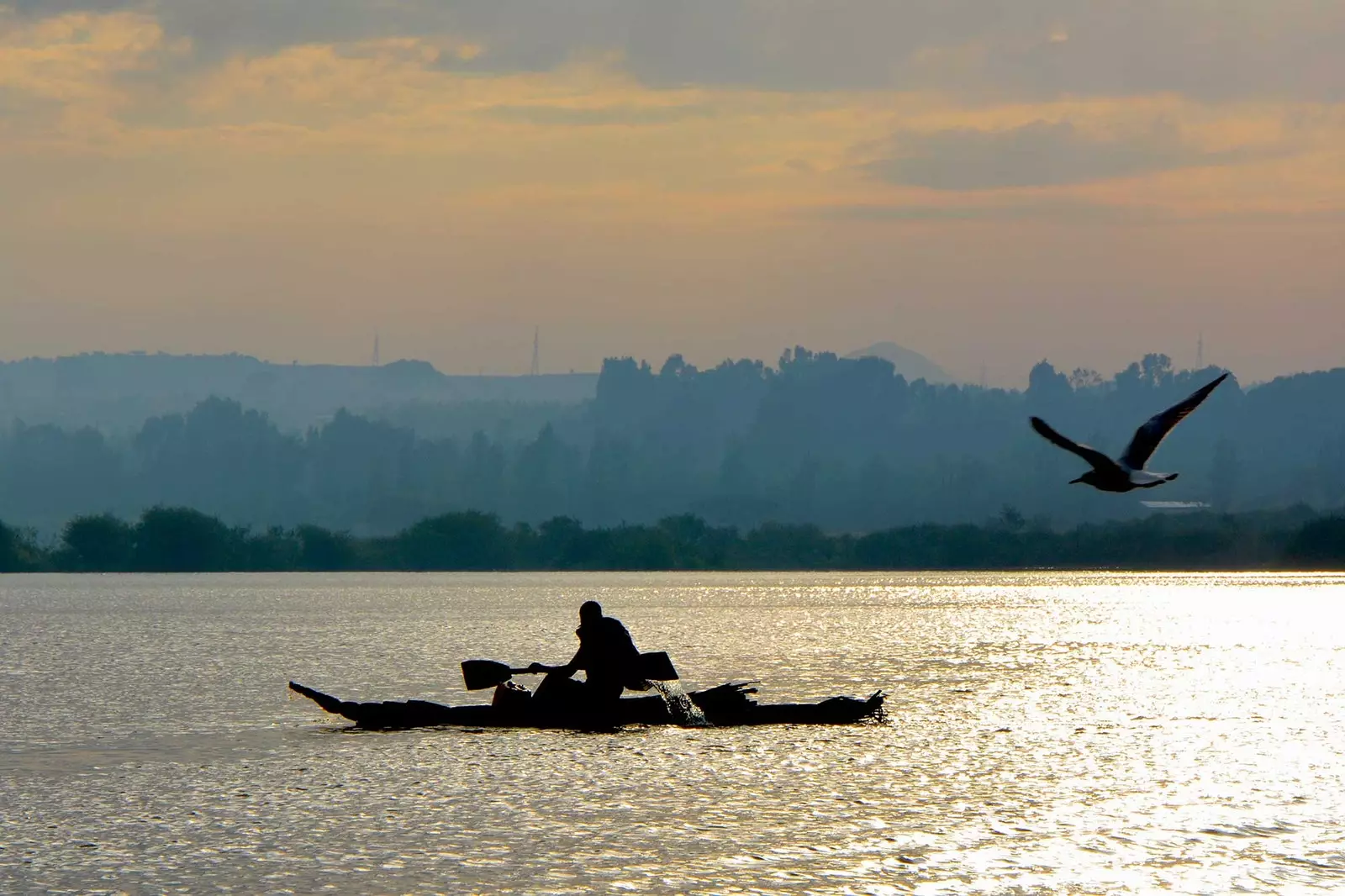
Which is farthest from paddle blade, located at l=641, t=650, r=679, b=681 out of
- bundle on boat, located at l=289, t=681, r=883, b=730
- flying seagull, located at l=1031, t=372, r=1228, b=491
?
flying seagull, located at l=1031, t=372, r=1228, b=491

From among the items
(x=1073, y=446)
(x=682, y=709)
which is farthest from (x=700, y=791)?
(x=1073, y=446)

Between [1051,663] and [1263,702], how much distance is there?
97.3 ft

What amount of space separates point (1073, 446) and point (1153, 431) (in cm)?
371

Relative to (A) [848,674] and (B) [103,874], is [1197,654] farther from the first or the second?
(B) [103,874]

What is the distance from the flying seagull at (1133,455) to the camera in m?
32.6

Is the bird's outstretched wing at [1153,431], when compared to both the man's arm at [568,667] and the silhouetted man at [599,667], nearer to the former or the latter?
the silhouetted man at [599,667]

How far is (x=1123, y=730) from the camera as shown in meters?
67.1

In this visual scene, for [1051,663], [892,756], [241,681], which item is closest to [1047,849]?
[892,756]

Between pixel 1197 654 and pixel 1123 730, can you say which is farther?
pixel 1197 654

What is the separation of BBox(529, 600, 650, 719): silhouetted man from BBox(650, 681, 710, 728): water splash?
3495mm

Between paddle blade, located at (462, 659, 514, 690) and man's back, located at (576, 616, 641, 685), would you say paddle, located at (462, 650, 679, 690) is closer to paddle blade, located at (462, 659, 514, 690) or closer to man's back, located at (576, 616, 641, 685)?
paddle blade, located at (462, 659, 514, 690)

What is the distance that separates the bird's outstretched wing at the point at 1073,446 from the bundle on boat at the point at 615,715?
900 inches

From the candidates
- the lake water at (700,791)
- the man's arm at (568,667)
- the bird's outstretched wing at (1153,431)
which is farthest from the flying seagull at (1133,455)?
the man's arm at (568,667)

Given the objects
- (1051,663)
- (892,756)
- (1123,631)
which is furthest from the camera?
(1123,631)
